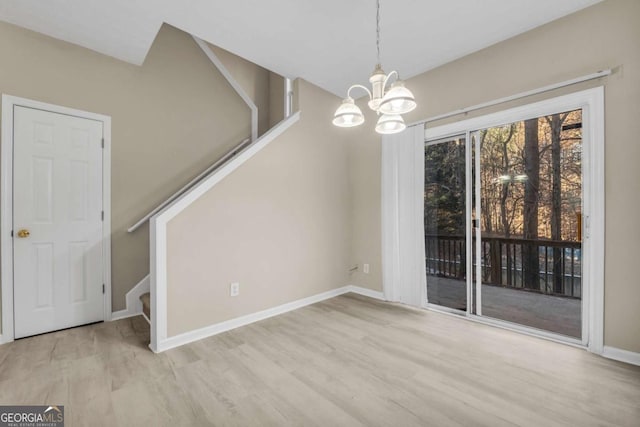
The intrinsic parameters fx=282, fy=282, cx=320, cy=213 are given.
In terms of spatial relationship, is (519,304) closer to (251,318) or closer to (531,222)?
(531,222)

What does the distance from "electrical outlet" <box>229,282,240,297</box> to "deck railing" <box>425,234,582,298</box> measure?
2.28 m

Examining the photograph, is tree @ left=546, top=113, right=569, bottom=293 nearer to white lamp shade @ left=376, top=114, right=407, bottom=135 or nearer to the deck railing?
the deck railing

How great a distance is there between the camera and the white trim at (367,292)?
3875 millimetres

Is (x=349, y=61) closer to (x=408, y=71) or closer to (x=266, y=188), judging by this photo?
(x=408, y=71)

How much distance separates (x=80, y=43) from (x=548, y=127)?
15.3 feet

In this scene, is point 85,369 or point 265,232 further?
point 265,232

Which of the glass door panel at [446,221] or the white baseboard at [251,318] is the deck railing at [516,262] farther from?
the white baseboard at [251,318]

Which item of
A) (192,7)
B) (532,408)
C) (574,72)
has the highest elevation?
(192,7)

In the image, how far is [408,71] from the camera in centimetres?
338

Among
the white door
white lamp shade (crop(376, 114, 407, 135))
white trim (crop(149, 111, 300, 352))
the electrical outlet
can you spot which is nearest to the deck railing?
white lamp shade (crop(376, 114, 407, 135))

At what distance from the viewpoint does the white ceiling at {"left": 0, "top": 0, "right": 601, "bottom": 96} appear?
231 centimetres

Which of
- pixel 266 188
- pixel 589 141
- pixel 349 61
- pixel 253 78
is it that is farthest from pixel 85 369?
pixel 589 141

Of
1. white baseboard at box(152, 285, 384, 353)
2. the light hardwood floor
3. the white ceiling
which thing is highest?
the white ceiling

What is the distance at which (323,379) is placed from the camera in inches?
79.0
